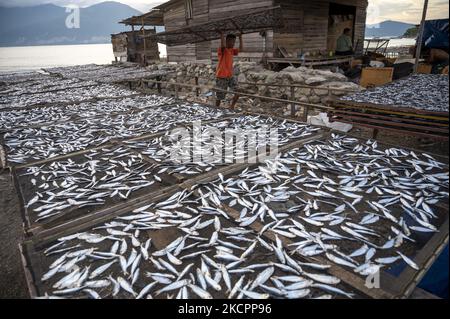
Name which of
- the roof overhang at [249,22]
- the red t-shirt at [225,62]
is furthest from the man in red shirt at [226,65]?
the roof overhang at [249,22]

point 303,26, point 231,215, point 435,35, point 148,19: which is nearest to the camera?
point 231,215

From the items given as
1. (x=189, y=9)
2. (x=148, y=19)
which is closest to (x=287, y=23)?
(x=189, y=9)

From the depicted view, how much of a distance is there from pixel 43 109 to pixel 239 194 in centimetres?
912

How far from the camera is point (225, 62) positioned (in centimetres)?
962

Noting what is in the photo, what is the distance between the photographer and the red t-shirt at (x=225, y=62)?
9.45m

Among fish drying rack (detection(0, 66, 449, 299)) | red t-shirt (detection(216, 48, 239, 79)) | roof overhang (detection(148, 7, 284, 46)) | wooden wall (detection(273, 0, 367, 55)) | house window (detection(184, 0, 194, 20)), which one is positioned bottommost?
fish drying rack (detection(0, 66, 449, 299))

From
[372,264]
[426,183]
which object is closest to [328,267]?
[372,264]

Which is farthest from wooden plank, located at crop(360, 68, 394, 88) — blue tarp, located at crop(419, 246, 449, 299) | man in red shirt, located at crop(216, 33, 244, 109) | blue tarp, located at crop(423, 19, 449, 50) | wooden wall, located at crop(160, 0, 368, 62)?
blue tarp, located at crop(419, 246, 449, 299)

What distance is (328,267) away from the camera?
2.40 meters

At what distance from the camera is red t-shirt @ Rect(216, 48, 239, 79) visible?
31.0 ft

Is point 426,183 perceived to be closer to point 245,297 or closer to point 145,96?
point 245,297

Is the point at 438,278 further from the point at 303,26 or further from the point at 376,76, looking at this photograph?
the point at 303,26

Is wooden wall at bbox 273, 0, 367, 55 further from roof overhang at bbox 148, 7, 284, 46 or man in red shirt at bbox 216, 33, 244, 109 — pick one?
man in red shirt at bbox 216, 33, 244, 109

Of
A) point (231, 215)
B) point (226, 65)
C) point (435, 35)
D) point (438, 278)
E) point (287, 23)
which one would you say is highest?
point (287, 23)
